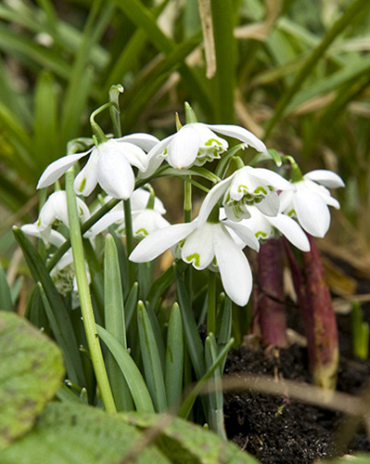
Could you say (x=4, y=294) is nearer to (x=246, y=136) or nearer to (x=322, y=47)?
(x=246, y=136)

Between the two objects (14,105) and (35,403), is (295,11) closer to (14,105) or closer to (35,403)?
(14,105)

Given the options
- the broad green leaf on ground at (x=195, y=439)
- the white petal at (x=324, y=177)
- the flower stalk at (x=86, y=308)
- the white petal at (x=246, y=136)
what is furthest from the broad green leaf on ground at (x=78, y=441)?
the white petal at (x=324, y=177)

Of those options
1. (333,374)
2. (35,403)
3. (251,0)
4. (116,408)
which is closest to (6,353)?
(35,403)

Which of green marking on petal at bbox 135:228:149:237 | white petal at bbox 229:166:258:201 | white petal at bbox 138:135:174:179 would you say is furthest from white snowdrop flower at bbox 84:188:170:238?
white petal at bbox 229:166:258:201

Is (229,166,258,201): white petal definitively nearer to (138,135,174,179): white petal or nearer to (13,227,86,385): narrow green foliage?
(138,135,174,179): white petal

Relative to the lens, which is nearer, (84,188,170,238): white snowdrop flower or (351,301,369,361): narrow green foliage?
(84,188,170,238): white snowdrop flower

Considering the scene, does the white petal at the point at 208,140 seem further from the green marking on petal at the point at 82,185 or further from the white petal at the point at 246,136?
the green marking on petal at the point at 82,185
